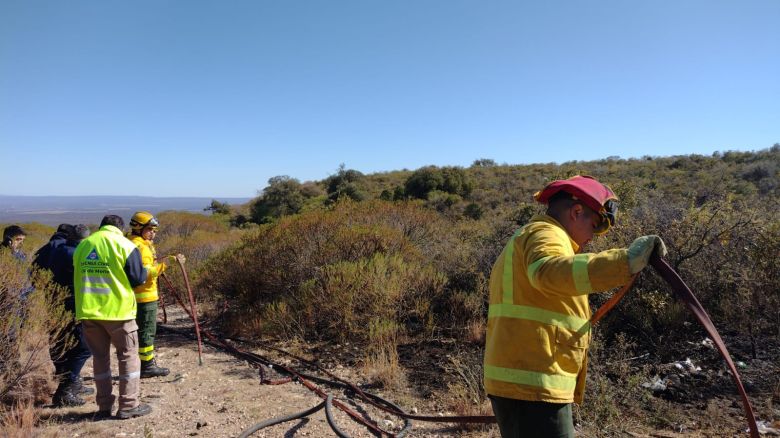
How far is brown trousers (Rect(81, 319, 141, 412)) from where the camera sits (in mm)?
4059

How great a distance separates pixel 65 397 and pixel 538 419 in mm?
4814

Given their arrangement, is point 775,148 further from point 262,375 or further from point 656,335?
point 262,375

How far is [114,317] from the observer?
3.97 m

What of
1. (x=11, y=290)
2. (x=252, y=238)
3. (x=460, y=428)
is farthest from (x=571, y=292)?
(x=252, y=238)

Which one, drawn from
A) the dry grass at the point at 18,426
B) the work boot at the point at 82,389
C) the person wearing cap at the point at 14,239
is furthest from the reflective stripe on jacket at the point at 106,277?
the person wearing cap at the point at 14,239

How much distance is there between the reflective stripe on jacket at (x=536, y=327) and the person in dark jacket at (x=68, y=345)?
4.37 m

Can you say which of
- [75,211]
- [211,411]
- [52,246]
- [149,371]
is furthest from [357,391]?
[75,211]

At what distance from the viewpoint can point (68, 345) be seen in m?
4.36

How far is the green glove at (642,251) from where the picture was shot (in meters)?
1.45

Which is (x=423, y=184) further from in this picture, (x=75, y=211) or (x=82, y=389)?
(x=75, y=211)

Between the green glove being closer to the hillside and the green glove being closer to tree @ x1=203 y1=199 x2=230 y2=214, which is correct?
the hillside

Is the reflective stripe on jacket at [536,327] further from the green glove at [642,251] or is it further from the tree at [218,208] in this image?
the tree at [218,208]

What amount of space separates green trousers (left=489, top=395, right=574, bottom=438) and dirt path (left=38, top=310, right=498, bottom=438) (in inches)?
82.3

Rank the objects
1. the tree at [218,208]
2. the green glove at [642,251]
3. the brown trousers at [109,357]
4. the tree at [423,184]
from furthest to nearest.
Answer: the tree at [218,208]
the tree at [423,184]
the brown trousers at [109,357]
the green glove at [642,251]
